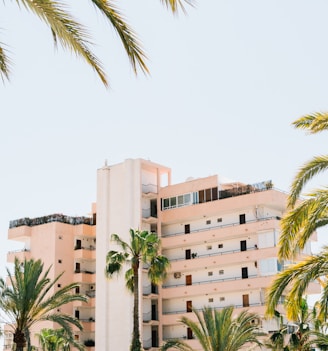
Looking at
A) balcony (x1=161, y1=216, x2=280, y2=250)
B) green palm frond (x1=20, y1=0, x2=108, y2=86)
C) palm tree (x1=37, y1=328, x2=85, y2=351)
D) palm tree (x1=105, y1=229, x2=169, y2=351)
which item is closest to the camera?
green palm frond (x1=20, y1=0, x2=108, y2=86)

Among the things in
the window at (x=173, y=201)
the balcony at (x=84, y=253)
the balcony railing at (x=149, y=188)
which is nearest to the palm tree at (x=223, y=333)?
the window at (x=173, y=201)

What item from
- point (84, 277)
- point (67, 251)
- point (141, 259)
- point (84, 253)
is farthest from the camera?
point (84, 253)

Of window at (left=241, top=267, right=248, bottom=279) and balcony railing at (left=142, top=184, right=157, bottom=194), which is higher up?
balcony railing at (left=142, top=184, right=157, bottom=194)

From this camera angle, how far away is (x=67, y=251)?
79.1m

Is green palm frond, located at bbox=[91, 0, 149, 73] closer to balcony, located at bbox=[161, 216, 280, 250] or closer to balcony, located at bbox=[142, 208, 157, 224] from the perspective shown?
balcony, located at bbox=[161, 216, 280, 250]

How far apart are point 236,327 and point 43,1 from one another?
1502 inches

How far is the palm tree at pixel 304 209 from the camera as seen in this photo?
2003 cm

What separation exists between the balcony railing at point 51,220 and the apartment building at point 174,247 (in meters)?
0.82

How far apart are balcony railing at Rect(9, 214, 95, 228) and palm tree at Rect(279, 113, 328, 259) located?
61.6 m

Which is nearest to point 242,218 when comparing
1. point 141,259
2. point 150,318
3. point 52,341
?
point 150,318

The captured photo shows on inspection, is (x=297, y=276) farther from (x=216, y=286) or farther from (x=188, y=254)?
(x=188, y=254)

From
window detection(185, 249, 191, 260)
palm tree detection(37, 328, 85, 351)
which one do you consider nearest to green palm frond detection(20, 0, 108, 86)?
palm tree detection(37, 328, 85, 351)

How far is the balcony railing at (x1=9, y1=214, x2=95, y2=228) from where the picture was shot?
80812 mm

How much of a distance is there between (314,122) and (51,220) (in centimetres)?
6254
